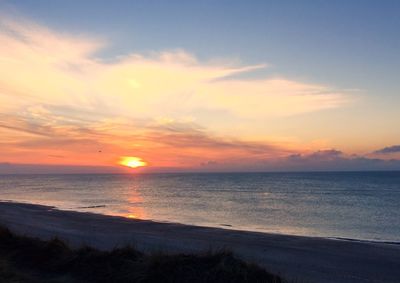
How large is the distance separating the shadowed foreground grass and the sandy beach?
6.33 feet

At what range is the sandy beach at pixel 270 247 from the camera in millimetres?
15562

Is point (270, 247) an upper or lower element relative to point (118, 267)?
lower

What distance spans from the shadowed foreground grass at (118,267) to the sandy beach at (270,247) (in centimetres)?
193

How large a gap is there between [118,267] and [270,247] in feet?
40.6

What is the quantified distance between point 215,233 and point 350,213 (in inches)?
1005

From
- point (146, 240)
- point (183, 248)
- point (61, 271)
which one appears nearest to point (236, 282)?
point (61, 271)

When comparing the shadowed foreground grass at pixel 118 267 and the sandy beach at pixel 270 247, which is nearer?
the shadowed foreground grass at pixel 118 267

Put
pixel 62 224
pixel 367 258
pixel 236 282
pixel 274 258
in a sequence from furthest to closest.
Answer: pixel 62 224
pixel 367 258
pixel 274 258
pixel 236 282

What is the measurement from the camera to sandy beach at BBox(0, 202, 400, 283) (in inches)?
613

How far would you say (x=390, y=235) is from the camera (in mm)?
31188

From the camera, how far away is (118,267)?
998 centimetres

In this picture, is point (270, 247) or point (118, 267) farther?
point (270, 247)

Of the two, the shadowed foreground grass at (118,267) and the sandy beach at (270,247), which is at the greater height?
the shadowed foreground grass at (118,267)

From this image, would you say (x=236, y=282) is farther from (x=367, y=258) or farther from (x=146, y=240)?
(x=146, y=240)
